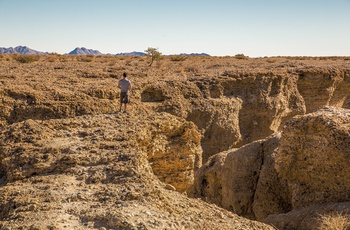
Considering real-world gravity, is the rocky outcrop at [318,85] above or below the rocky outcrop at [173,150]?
above

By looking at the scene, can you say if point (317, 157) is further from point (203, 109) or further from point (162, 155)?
point (203, 109)

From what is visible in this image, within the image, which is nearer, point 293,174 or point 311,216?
point 311,216

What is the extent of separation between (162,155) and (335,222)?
4.34 meters

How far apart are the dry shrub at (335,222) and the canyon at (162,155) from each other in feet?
1.06

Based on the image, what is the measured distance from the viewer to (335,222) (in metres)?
8.88

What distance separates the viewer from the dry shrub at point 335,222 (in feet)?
29.1

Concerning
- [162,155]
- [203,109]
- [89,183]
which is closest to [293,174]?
[162,155]

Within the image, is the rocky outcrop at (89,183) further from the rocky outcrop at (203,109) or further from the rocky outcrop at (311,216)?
the rocky outcrop at (203,109)

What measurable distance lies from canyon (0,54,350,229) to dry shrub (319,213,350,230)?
0.32m

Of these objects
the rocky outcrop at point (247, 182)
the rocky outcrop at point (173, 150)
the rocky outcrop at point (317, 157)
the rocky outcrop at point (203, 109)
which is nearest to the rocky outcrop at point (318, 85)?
the rocky outcrop at point (203, 109)

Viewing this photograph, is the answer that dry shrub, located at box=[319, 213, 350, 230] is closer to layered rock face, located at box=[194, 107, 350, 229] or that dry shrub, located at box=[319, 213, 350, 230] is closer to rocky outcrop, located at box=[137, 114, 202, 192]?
layered rock face, located at box=[194, 107, 350, 229]

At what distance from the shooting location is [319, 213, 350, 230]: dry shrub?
8859mm

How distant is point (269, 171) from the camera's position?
13.3 meters

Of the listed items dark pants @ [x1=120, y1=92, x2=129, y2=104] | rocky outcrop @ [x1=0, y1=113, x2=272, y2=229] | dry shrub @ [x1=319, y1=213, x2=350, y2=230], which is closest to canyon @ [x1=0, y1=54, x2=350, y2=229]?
rocky outcrop @ [x1=0, y1=113, x2=272, y2=229]
